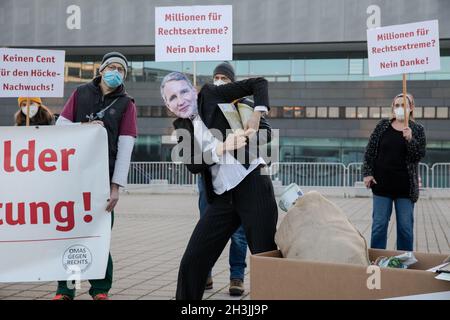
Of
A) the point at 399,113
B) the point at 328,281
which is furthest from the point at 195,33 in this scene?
the point at 328,281

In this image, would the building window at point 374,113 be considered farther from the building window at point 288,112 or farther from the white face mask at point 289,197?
the white face mask at point 289,197

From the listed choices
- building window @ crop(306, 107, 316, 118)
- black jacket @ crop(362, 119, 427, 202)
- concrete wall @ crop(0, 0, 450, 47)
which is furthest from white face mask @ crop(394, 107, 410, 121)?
building window @ crop(306, 107, 316, 118)

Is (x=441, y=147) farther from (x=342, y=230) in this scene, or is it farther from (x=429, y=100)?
(x=342, y=230)

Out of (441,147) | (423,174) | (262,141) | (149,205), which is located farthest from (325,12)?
(262,141)

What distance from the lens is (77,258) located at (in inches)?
170

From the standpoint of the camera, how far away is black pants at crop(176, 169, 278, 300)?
379 centimetres

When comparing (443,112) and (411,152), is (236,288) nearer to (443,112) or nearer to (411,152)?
(411,152)

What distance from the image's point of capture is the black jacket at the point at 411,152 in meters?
6.27

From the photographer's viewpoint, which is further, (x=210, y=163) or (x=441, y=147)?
(x=441, y=147)

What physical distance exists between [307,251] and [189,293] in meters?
0.87

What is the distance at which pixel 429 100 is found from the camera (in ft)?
121

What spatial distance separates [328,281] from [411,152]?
3613mm

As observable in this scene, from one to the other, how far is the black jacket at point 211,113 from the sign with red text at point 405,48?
3315 millimetres

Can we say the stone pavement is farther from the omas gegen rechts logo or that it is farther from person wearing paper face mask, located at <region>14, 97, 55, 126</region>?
person wearing paper face mask, located at <region>14, 97, 55, 126</region>
